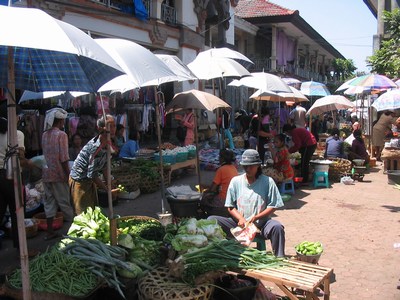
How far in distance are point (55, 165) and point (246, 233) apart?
2863 mm

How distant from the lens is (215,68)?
292 inches

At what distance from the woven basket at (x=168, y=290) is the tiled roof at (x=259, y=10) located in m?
21.0

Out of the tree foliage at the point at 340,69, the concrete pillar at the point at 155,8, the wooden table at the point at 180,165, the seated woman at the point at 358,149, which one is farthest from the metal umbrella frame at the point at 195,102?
the tree foliage at the point at 340,69

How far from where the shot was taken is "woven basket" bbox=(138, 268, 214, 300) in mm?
3217

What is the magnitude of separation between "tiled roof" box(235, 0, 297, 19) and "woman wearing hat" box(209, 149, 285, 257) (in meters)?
19.2

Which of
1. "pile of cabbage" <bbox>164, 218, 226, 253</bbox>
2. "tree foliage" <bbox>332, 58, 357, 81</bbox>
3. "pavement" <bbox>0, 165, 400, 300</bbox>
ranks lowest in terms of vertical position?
"pavement" <bbox>0, 165, 400, 300</bbox>

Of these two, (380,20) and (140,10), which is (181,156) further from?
(380,20)

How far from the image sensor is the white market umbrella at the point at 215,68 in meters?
7.31

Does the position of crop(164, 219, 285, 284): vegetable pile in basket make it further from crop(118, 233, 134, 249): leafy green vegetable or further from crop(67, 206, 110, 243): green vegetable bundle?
crop(67, 206, 110, 243): green vegetable bundle

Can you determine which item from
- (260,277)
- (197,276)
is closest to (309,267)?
(260,277)

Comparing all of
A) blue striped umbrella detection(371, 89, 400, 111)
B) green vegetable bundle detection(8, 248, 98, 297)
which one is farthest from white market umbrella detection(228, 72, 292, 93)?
green vegetable bundle detection(8, 248, 98, 297)

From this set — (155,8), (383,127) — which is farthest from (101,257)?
(383,127)

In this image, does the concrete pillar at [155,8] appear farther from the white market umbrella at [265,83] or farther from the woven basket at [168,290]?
the woven basket at [168,290]

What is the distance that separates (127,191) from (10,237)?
Answer: 9.09 ft
